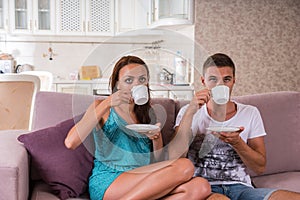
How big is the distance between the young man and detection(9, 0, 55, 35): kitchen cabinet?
3.20 meters

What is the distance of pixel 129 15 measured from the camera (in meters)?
4.70

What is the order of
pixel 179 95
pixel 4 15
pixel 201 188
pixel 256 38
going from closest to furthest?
pixel 201 188 → pixel 179 95 → pixel 256 38 → pixel 4 15

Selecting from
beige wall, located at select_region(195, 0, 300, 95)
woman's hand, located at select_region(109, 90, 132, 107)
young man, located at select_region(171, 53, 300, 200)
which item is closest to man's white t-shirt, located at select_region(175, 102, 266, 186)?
young man, located at select_region(171, 53, 300, 200)

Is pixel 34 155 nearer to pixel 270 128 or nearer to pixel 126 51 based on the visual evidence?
pixel 126 51

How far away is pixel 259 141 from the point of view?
5.73 feet

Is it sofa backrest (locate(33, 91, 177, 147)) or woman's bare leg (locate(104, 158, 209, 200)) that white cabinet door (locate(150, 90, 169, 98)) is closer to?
sofa backrest (locate(33, 91, 177, 147))

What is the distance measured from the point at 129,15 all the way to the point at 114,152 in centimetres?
329

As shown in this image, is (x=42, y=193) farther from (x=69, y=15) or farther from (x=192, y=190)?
(x=69, y=15)

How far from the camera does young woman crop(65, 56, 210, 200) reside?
1.50 metres

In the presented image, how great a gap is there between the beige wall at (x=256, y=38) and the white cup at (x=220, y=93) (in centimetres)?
208

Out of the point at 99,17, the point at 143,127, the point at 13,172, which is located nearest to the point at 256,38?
the point at 99,17

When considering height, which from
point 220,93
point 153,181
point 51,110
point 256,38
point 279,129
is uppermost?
point 256,38

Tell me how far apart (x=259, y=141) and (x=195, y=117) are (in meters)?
0.29

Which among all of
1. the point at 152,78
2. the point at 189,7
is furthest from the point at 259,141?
the point at 189,7
